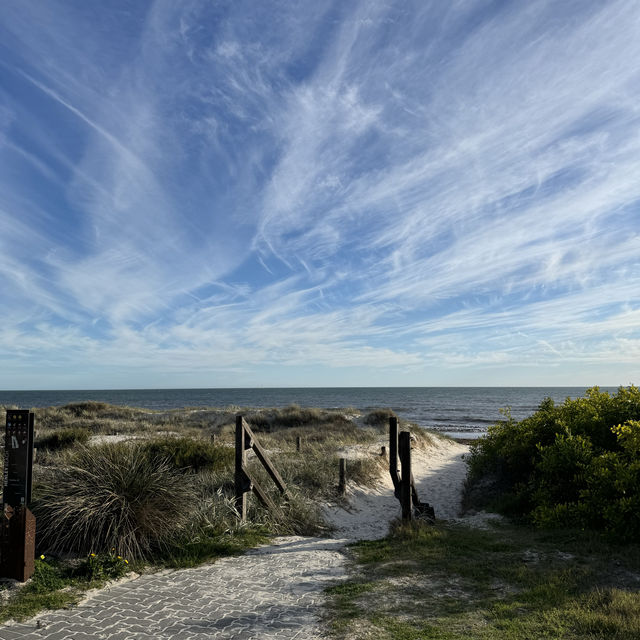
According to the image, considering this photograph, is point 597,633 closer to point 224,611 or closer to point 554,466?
point 224,611

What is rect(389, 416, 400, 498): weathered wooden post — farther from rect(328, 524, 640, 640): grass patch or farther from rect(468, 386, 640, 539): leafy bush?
rect(468, 386, 640, 539): leafy bush

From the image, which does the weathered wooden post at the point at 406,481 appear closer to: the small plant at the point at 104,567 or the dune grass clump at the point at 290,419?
the small plant at the point at 104,567

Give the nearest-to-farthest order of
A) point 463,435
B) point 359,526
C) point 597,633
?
point 597,633 → point 359,526 → point 463,435

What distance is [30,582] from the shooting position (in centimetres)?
576

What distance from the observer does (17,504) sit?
19.9 ft

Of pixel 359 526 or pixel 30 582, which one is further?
pixel 359 526

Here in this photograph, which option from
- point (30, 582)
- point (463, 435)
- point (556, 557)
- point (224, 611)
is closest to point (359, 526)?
point (556, 557)

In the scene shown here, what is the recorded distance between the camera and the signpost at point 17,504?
581cm

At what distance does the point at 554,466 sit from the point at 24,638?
873cm

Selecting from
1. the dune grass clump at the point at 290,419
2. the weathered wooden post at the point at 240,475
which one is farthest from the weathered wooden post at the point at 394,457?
the dune grass clump at the point at 290,419

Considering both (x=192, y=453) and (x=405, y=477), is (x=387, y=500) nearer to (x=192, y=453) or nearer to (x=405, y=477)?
(x=405, y=477)

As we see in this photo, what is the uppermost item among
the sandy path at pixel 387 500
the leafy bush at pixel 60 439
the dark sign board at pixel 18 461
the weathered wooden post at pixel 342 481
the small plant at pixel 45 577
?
the dark sign board at pixel 18 461

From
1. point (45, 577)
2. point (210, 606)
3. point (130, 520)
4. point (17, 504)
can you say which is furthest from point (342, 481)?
point (17, 504)

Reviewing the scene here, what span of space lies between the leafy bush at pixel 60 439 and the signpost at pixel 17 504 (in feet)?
42.8
